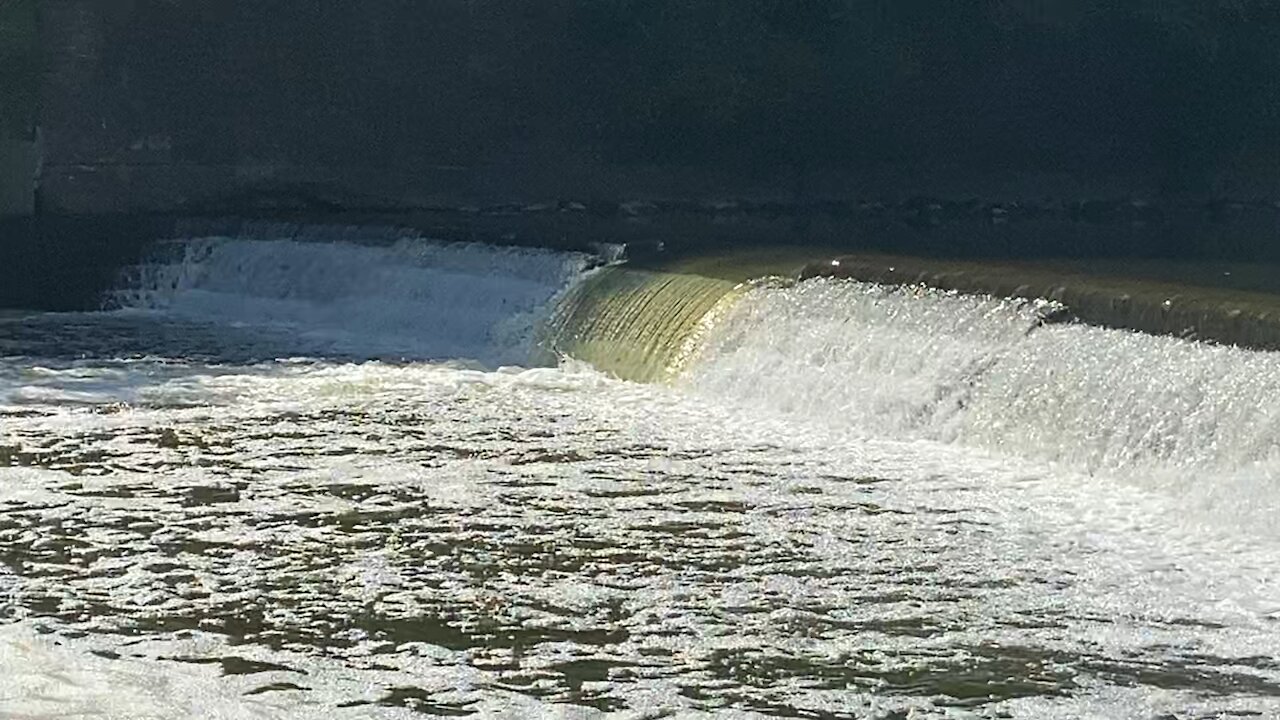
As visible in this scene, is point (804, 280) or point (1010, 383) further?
point (804, 280)

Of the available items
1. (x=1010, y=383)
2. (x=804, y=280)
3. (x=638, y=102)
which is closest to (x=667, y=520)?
(x=1010, y=383)

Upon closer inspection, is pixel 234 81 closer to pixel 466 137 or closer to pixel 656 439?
pixel 466 137

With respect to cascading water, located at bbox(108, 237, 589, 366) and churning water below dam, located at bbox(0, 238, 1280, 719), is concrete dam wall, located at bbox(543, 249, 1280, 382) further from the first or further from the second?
cascading water, located at bbox(108, 237, 589, 366)

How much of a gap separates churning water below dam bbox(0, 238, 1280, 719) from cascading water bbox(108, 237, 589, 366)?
60 centimetres

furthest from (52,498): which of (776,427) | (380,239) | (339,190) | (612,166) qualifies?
(612,166)

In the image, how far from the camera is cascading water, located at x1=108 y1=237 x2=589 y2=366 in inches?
578

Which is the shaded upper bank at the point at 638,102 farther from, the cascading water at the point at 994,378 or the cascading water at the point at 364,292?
the cascading water at the point at 994,378

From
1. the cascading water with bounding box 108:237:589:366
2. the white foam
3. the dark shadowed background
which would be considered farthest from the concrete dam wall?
the dark shadowed background

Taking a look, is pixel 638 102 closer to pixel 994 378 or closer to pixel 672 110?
pixel 672 110

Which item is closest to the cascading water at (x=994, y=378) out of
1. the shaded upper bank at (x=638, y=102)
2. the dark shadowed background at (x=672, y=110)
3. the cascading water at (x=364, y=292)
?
the cascading water at (x=364, y=292)

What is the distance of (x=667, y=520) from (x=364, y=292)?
8441 millimetres

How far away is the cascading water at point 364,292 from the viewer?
14.7 metres

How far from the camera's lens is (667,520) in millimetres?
8289

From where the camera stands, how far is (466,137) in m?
22.5
